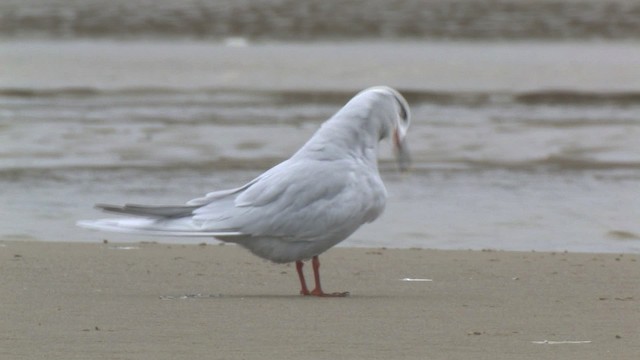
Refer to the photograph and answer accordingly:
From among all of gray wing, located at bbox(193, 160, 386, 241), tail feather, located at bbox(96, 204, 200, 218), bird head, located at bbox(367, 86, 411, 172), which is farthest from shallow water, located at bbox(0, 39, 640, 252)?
gray wing, located at bbox(193, 160, 386, 241)

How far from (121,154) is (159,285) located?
7988 millimetres

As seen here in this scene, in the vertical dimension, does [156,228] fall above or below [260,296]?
above

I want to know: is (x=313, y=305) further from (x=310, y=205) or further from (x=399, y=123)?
(x=399, y=123)

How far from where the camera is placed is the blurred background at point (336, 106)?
450 inches

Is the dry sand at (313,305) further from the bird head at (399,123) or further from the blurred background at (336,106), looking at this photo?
the blurred background at (336,106)

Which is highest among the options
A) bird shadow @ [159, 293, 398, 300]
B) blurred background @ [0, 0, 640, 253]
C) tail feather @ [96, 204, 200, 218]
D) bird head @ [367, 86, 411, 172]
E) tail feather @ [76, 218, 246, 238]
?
bird head @ [367, 86, 411, 172]

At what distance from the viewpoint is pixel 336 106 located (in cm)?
2116

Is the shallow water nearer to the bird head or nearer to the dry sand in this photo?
the dry sand

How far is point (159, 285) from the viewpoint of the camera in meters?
7.51

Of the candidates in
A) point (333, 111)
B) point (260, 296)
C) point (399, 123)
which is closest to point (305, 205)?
point (260, 296)

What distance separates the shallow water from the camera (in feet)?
36.3

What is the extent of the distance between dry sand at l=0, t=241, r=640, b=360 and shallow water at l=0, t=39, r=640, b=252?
1.25 m

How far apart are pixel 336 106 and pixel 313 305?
1445cm

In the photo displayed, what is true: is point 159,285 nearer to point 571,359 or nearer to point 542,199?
point 571,359
